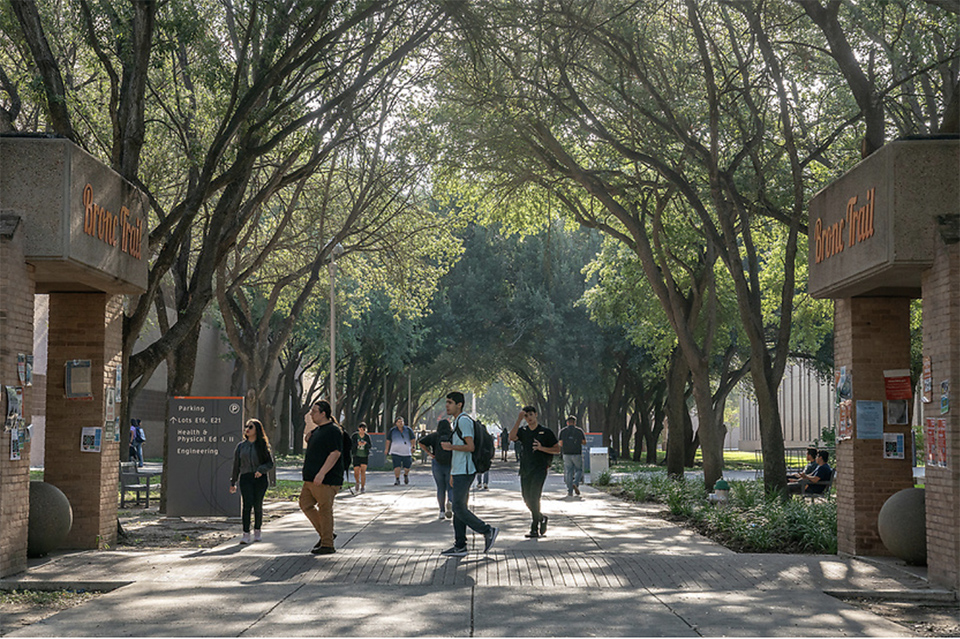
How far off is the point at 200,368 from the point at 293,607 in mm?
50429

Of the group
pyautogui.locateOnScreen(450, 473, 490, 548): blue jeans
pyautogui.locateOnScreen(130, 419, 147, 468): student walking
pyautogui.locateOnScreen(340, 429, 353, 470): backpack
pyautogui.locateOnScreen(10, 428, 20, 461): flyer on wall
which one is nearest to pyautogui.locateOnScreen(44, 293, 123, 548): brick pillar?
pyautogui.locateOnScreen(10, 428, 20, 461): flyer on wall

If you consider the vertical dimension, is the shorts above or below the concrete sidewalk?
above

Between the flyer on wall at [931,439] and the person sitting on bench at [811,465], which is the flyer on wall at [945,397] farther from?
the person sitting on bench at [811,465]

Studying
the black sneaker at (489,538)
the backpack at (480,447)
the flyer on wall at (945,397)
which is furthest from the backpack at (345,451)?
the flyer on wall at (945,397)

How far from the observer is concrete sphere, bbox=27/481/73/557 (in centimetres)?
1184

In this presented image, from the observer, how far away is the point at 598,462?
3084 cm

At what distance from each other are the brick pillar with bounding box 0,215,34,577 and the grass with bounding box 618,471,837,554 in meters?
8.29

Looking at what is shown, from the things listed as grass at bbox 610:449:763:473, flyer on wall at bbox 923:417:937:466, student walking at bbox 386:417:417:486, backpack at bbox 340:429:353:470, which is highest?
flyer on wall at bbox 923:417:937:466

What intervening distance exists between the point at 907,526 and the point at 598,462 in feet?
63.1

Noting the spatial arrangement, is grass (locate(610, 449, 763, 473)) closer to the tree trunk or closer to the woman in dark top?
the tree trunk

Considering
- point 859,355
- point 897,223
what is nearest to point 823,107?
point 859,355

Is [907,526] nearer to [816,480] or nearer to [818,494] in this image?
[816,480]

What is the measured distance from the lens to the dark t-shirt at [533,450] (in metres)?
14.8

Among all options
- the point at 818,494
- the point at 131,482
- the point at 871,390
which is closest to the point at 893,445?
the point at 871,390
